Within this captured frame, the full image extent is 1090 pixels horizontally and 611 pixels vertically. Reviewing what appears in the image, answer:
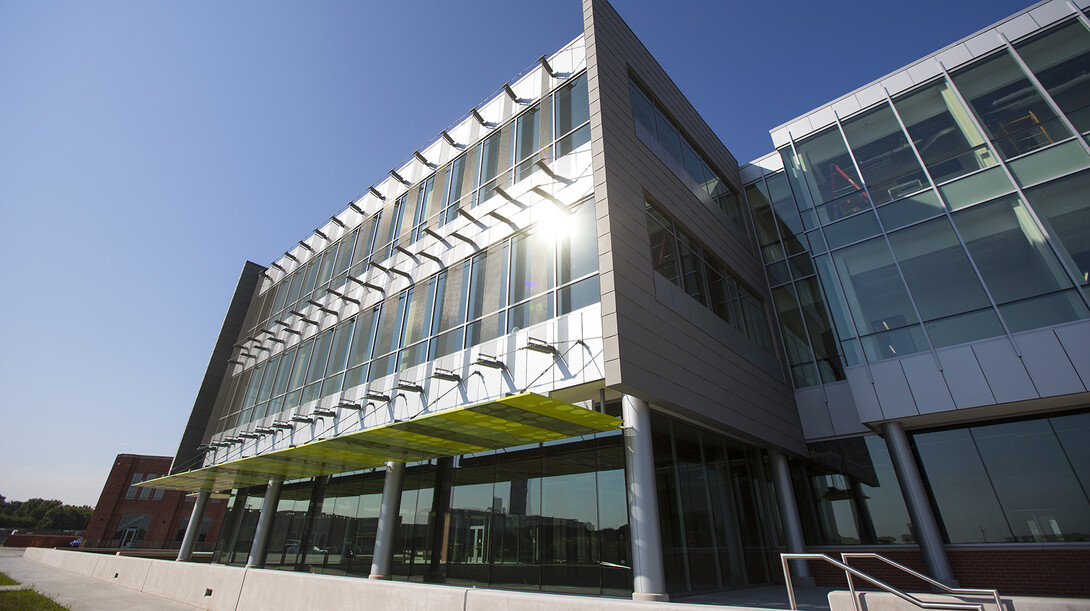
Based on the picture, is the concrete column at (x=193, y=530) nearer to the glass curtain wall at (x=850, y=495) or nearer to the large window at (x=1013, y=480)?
the glass curtain wall at (x=850, y=495)

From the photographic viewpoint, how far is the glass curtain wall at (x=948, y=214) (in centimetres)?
1303

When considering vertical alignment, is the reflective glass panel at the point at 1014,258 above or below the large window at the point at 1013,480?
above

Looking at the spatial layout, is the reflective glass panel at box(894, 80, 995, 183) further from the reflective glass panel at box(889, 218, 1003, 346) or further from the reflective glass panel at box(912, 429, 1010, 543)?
the reflective glass panel at box(912, 429, 1010, 543)

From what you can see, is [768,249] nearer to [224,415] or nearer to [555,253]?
[555,253]

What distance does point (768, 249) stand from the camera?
64.5 feet

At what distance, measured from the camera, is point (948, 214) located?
14.6m

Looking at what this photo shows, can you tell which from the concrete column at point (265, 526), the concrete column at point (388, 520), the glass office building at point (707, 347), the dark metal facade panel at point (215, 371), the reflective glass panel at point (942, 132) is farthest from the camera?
the dark metal facade panel at point (215, 371)

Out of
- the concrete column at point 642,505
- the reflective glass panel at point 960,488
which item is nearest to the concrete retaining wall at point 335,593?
the concrete column at point 642,505

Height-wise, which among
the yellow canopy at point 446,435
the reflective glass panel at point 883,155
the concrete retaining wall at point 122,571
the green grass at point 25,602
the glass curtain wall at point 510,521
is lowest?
the green grass at point 25,602

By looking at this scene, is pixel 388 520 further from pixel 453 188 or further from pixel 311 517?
pixel 453 188

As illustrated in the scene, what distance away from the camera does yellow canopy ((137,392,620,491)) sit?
30.3 feet

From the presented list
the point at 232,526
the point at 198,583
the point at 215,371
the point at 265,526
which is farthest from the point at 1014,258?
the point at 215,371

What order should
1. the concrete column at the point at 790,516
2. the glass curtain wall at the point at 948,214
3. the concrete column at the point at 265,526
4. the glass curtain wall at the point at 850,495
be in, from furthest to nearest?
1. the concrete column at the point at 265,526
2. the concrete column at the point at 790,516
3. the glass curtain wall at the point at 850,495
4. the glass curtain wall at the point at 948,214

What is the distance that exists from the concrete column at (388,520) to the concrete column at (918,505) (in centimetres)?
1398
